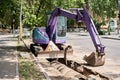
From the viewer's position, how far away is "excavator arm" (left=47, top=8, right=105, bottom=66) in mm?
18062

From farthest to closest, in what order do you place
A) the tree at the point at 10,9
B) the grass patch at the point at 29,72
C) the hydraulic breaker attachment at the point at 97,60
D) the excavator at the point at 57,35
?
1. the tree at the point at 10,9
2. the excavator at the point at 57,35
3. the hydraulic breaker attachment at the point at 97,60
4. the grass patch at the point at 29,72

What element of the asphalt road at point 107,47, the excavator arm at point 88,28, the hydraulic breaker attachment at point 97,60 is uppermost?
the excavator arm at point 88,28

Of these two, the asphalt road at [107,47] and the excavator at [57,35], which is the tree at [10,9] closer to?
the asphalt road at [107,47]

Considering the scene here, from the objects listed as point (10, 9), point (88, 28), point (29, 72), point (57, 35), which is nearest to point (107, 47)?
point (57, 35)

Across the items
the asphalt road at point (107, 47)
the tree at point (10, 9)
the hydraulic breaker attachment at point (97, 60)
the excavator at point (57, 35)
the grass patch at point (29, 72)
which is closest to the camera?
the grass patch at point (29, 72)

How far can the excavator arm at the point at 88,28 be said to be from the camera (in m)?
18.1

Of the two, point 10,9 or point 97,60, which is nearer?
point 97,60

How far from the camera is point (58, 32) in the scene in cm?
2353

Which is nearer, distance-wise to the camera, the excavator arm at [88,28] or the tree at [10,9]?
the excavator arm at [88,28]

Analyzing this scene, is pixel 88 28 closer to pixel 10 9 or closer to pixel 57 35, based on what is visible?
pixel 57 35

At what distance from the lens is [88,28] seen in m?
19.2

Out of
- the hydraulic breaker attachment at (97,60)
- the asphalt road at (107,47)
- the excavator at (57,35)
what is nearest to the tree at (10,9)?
the asphalt road at (107,47)

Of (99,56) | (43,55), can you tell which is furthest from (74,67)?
(43,55)

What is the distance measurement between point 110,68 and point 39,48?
6.19 metres
